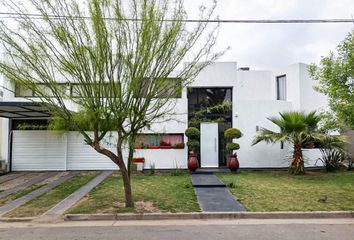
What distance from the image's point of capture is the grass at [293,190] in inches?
340

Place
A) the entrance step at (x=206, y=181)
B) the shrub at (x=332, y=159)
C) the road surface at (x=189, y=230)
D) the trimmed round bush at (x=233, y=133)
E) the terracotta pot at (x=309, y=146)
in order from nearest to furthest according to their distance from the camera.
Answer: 1. the road surface at (x=189, y=230)
2. the entrance step at (x=206, y=181)
3. the trimmed round bush at (x=233, y=133)
4. the terracotta pot at (x=309, y=146)
5. the shrub at (x=332, y=159)

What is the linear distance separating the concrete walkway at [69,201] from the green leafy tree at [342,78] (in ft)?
25.5

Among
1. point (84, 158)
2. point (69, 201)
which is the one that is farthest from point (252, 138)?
point (69, 201)

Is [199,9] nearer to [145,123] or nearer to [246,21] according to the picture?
[145,123]

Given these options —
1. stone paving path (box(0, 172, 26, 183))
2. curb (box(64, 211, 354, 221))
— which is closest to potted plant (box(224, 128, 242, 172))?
curb (box(64, 211, 354, 221))

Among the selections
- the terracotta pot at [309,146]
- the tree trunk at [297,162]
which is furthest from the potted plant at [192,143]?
the terracotta pot at [309,146]

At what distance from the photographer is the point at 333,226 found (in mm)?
7066

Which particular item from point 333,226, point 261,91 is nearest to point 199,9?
point 333,226

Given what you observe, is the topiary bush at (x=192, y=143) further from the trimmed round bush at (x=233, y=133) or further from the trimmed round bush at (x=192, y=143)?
the trimmed round bush at (x=233, y=133)

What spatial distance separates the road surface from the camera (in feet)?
20.8

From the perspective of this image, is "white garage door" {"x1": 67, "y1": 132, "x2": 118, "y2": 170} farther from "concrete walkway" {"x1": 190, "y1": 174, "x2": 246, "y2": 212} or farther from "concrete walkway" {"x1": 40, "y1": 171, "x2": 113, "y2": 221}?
"concrete walkway" {"x1": 190, "y1": 174, "x2": 246, "y2": 212}

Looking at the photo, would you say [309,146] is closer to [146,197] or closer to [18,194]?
[146,197]

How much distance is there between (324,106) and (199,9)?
13462 mm

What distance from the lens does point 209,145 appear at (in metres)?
16.8
